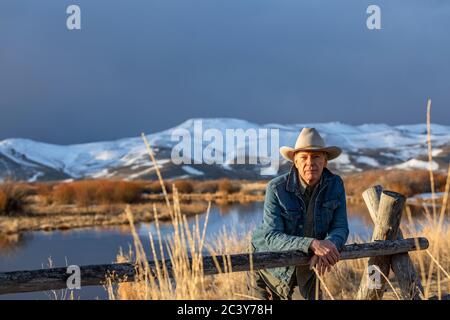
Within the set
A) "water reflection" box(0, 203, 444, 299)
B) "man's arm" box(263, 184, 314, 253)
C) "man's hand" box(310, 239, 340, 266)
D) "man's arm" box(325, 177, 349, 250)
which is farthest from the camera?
"water reflection" box(0, 203, 444, 299)

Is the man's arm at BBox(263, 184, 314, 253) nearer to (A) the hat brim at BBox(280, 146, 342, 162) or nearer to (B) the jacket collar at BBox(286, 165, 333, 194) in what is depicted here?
(B) the jacket collar at BBox(286, 165, 333, 194)

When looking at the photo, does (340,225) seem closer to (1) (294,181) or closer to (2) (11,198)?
(1) (294,181)

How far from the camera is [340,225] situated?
3.82m

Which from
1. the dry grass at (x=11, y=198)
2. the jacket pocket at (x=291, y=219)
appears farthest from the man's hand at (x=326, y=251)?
the dry grass at (x=11, y=198)

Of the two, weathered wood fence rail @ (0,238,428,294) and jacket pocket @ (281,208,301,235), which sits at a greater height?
jacket pocket @ (281,208,301,235)

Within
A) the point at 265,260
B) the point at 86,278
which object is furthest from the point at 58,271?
the point at 265,260

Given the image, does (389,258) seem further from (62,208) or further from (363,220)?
(62,208)

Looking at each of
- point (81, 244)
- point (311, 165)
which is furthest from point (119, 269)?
point (81, 244)

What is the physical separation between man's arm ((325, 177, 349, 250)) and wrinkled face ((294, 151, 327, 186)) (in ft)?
0.70

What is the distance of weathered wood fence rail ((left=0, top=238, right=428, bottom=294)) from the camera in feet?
10.6

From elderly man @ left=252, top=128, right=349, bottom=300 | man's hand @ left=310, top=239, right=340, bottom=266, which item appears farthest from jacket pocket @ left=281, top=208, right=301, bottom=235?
man's hand @ left=310, top=239, right=340, bottom=266

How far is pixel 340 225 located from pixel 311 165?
46cm

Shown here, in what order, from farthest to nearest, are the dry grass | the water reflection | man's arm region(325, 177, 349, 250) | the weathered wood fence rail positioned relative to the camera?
the dry grass, the water reflection, man's arm region(325, 177, 349, 250), the weathered wood fence rail

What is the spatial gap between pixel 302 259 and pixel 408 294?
4.18 feet
